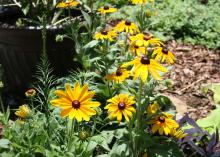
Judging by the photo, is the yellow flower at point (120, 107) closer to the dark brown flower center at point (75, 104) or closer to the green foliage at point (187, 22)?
the dark brown flower center at point (75, 104)

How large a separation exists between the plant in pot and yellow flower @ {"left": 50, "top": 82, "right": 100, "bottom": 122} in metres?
1.47

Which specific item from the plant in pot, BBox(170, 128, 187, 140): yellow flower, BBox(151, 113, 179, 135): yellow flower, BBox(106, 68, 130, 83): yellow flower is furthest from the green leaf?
the plant in pot

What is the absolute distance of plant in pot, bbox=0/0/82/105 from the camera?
3330 mm

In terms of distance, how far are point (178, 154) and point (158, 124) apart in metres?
0.25

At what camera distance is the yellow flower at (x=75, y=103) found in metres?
1.78

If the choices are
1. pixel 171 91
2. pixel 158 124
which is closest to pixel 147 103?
pixel 158 124

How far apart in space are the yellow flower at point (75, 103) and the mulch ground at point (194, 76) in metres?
1.72

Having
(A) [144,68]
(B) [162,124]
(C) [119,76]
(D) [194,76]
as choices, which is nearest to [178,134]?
(B) [162,124]

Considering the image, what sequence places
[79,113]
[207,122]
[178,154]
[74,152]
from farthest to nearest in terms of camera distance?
[207,122]
[178,154]
[74,152]
[79,113]

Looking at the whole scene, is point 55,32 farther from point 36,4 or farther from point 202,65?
point 202,65

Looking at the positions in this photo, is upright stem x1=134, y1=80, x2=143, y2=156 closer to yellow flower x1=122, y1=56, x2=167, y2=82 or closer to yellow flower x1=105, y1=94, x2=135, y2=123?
yellow flower x1=105, y1=94, x2=135, y2=123

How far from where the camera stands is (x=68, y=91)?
183 cm

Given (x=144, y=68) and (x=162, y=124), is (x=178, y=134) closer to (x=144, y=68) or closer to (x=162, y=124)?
(x=162, y=124)

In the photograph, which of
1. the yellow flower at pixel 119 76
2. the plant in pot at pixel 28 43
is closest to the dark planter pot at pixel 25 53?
the plant in pot at pixel 28 43
